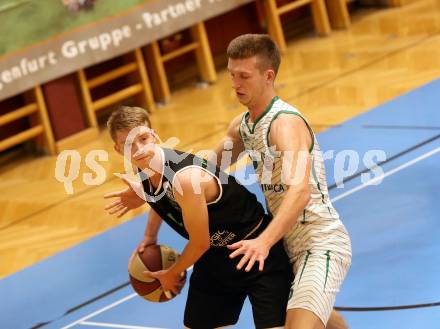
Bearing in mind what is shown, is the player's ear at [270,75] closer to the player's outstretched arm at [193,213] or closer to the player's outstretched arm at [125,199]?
the player's outstretched arm at [193,213]

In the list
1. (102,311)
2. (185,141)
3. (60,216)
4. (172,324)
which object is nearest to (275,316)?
(172,324)

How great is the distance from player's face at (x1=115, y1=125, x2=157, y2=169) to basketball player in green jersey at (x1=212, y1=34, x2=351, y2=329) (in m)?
0.44

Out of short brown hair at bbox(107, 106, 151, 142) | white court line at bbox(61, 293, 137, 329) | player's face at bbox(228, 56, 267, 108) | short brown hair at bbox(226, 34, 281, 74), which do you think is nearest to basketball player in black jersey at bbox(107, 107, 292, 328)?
short brown hair at bbox(107, 106, 151, 142)

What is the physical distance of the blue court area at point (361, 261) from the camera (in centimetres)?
520

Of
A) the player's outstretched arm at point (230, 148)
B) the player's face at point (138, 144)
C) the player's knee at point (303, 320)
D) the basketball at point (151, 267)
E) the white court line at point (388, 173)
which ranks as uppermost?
the player's face at point (138, 144)

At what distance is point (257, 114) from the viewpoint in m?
4.03

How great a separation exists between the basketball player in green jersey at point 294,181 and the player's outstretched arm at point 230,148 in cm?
16

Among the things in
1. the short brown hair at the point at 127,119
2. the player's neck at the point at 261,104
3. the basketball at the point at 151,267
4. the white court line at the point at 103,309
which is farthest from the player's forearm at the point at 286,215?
the white court line at the point at 103,309

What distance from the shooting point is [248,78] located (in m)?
3.93

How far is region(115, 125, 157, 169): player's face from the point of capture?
12.8 feet

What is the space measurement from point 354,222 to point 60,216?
2822 millimetres

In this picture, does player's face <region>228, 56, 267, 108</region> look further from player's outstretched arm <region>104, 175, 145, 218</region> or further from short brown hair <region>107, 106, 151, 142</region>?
player's outstretched arm <region>104, 175, 145, 218</region>

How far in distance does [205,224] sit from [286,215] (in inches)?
14.0

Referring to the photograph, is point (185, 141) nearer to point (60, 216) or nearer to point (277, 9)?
point (60, 216)
